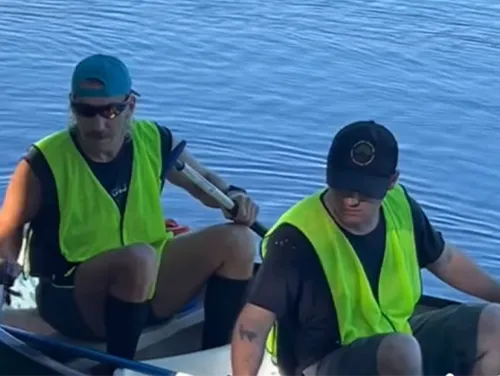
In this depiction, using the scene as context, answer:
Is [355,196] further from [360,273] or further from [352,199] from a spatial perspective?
[360,273]

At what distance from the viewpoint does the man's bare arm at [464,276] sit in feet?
10.3

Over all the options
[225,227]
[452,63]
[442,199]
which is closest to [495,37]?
[452,63]

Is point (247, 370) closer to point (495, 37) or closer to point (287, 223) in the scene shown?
point (287, 223)

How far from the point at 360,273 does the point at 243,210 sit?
0.61 m

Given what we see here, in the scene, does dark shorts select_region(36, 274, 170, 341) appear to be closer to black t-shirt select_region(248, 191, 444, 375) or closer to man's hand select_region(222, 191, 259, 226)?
man's hand select_region(222, 191, 259, 226)

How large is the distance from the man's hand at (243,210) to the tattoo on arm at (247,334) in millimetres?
662

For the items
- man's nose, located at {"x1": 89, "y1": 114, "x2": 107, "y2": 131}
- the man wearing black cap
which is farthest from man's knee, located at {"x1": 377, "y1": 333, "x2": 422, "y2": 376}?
man's nose, located at {"x1": 89, "y1": 114, "x2": 107, "y2": 131}

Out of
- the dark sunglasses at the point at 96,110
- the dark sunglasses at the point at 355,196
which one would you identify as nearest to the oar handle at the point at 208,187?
the dark sunglasses at the point at 96,110

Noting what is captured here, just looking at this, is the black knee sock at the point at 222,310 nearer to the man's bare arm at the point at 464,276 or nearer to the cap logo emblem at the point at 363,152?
the man's bare arm at the point at 464,276

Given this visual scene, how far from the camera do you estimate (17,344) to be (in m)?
3.13

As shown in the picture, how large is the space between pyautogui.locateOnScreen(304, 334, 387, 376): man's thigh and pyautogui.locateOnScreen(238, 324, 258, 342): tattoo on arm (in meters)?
0.19

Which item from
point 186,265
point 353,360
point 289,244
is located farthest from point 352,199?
point 186,265

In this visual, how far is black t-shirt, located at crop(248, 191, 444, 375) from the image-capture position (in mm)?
2867

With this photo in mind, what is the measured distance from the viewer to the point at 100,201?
3338 millimetres
